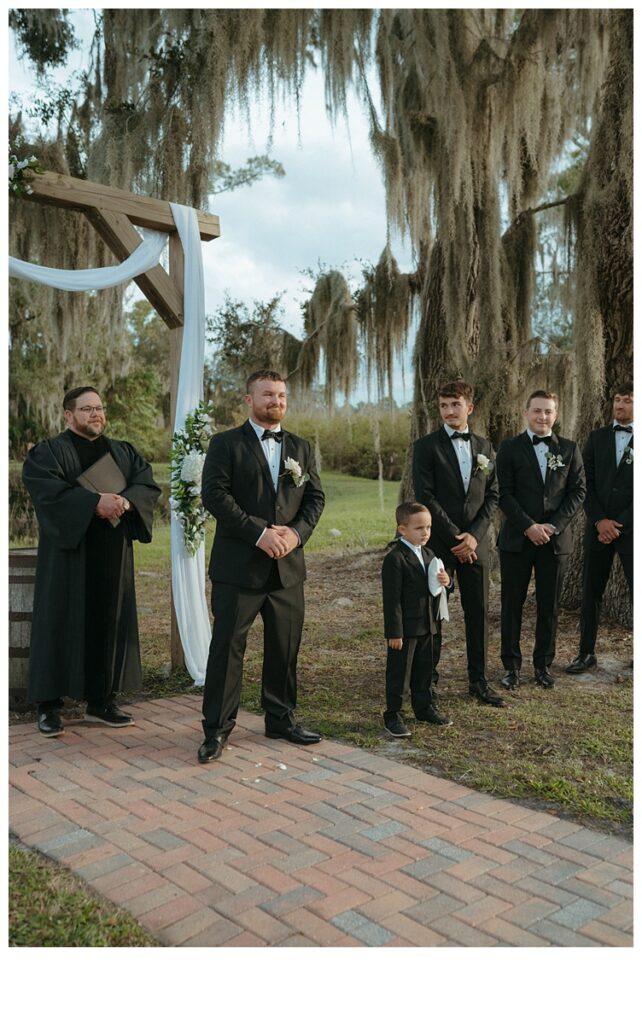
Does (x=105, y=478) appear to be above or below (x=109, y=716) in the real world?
above

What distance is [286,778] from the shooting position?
368 cm

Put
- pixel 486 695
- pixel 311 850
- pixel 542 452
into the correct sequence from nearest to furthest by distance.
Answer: pixel 311 850 → pixel 486 695 → pixel 542 452

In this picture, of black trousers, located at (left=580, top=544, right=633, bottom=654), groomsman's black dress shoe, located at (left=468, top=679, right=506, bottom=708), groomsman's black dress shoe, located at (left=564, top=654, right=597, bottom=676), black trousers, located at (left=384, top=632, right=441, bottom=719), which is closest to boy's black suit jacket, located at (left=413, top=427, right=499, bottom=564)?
black trousers, located at (left=384, top=632, right=441, bottom=719)

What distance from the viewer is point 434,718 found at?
440cm

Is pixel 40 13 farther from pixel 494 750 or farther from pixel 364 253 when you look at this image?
pixel 494 750

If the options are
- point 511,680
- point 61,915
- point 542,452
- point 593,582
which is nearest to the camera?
point 61,915

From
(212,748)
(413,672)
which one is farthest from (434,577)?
(212,748)

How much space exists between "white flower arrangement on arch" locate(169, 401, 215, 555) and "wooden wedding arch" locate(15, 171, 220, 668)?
0.92ft

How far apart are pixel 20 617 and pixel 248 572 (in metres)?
1.66

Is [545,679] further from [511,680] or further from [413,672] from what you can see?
[413,672]

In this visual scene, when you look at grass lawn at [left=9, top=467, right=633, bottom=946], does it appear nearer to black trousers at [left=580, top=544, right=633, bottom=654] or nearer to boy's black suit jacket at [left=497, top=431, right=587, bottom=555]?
black trousers at [left=580, top=544, right=633, bottom=654]

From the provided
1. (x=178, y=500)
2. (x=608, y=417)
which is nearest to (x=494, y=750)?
(x=178, y=500)

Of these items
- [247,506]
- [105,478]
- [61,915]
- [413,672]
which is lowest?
[61,915]

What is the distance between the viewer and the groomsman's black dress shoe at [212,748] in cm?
390
